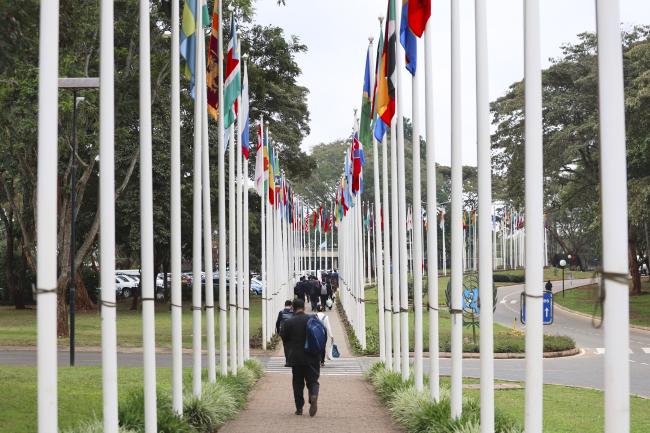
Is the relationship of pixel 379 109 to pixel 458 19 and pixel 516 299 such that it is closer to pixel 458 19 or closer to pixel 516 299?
pixel 458 19

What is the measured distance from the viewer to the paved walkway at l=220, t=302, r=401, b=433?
51.1 feet

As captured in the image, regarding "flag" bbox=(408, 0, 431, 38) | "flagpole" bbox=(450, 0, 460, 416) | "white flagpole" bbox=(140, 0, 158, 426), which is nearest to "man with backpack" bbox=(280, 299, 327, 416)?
"flagpole" bbox=(450, 0, 460, 416)

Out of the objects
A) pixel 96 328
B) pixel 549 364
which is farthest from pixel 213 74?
pixel 96 328

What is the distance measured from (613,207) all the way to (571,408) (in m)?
12.8

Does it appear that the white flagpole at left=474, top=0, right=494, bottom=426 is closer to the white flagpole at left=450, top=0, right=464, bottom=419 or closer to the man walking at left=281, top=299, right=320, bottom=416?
the white flagpole at left=450, top=0, right=464, bottom=419

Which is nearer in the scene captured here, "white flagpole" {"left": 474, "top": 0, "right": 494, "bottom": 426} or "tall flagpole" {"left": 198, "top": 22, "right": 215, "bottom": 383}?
"white flagpole" {"left": 474, "top": 0, "right": 494, "bottom": 426}

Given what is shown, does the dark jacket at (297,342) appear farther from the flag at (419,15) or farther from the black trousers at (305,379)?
the flag at (419,15)

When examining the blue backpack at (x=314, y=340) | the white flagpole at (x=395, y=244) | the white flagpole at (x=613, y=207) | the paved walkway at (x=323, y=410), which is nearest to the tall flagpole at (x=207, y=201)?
the paved walkway at (x=323, y=410)

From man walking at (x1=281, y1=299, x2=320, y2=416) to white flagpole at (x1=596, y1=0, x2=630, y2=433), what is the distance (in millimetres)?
9932

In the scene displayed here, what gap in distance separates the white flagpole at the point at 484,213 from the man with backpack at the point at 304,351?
4.86 metres

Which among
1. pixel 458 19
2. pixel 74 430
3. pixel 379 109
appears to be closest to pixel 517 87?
pixel 379 109

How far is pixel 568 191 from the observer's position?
206 feet

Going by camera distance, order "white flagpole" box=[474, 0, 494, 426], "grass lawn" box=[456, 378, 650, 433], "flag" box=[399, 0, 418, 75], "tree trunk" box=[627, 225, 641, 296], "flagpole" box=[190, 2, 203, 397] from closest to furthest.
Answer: "white flagpole" box=[474, 0, 494, 426] < "flagpole" box=[190, 2, 203, 397] < "flag" box=[399, 0, 418, 75] < "grass lawn" box=[456, 378, 650, 433] < "tree trunk" box=[627, 225, 641, 296]

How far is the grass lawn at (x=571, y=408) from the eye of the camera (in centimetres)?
1661
